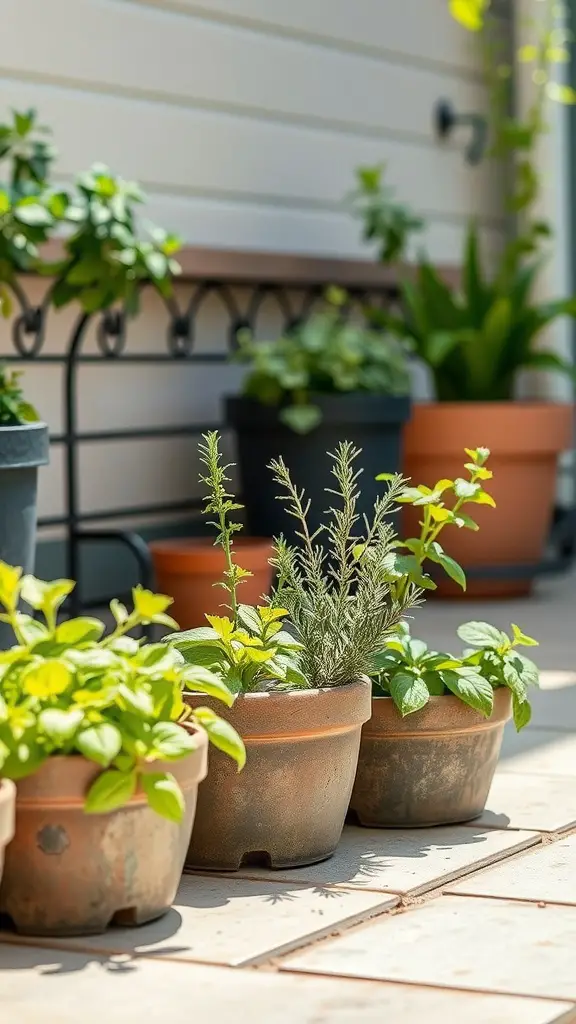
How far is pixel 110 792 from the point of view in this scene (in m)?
1.74

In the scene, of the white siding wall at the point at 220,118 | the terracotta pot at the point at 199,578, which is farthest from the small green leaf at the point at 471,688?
the white siding wall at the point at 220,118

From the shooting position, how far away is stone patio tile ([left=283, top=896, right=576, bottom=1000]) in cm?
166

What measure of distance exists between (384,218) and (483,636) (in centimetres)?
267

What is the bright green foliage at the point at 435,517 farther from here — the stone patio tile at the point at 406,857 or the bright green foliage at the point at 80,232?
the bright green foliage at the point at 80,232

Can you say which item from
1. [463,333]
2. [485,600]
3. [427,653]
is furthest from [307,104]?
[427,653]

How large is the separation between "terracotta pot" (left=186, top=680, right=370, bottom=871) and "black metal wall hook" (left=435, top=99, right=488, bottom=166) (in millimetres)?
3720

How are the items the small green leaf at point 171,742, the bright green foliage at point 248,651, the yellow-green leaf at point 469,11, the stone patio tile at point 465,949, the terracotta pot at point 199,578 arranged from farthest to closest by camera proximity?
the yellow-green leaf at point 469,11, the terracotta pot at point 199,578, the bright green foliage at point 248,651, the small green leaf at point 171,742, the stone patio tile at point 465,949

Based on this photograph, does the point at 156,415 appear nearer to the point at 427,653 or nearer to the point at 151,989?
the point at 427,653

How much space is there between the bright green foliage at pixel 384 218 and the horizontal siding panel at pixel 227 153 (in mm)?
180

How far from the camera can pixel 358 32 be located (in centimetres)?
514

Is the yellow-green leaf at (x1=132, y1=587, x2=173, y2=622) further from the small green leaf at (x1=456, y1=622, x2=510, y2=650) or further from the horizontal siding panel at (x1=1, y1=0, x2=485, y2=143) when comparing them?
the horizontal siding panel at (x1=1, y1=0, x2=485, y2=143)

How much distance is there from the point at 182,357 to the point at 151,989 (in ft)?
9.92

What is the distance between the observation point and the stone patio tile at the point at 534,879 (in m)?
1.97

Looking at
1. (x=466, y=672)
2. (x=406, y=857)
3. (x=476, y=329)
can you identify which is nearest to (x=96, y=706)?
(x=406, y=857)
